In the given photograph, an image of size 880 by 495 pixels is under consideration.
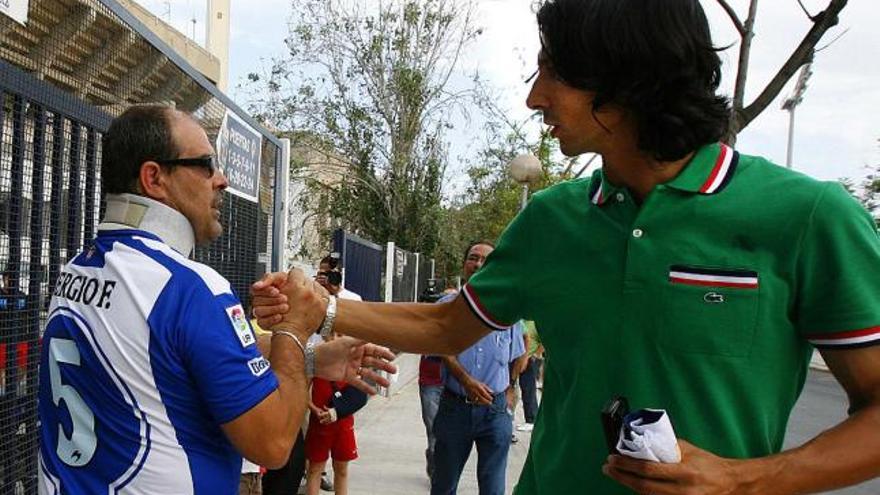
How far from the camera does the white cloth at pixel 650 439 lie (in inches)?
50.3

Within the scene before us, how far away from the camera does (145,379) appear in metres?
1.93

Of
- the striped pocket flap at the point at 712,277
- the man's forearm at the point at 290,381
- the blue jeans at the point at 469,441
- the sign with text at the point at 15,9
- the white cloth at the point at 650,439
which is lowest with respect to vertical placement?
the blue jeans at the point at 469,441

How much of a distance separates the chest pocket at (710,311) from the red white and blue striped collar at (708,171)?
164 millimetres

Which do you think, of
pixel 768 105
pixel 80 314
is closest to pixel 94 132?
pixel 80 314

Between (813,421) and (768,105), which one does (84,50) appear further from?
(813,421)

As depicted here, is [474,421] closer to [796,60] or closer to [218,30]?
[796,60]

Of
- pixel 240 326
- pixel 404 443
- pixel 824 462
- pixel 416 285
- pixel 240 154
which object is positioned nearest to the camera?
pixel 824 462

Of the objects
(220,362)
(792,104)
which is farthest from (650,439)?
(792,104)

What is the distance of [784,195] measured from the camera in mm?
1498

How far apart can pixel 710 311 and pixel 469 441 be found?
428 cm

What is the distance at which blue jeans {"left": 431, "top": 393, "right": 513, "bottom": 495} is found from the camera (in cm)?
550

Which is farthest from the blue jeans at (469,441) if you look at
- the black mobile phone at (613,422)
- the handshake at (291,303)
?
the black mobile phone at (613,422)

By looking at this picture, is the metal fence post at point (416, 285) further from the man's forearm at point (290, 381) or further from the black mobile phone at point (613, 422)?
the black mobile phone at point (613, 422)

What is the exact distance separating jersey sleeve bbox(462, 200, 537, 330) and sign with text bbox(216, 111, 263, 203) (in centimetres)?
312
